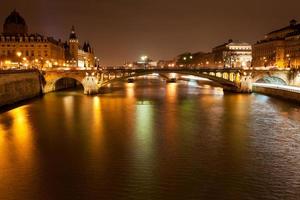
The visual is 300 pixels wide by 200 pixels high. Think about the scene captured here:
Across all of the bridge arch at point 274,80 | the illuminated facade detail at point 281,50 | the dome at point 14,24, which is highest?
the dome at point 14,24

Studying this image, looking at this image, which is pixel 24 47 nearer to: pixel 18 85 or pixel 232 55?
pixel 18 85

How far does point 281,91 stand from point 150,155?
30.6 meters

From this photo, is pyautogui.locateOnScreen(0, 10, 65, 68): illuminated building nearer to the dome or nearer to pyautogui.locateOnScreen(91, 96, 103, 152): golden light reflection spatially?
the dome

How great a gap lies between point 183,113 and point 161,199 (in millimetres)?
21107

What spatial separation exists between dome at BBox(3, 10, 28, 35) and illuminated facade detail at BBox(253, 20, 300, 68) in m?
57.8

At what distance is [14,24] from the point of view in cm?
9700

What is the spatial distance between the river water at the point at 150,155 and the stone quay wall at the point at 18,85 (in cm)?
544

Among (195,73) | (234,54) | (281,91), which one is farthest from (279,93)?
(234,54)

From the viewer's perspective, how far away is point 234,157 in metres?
19.6

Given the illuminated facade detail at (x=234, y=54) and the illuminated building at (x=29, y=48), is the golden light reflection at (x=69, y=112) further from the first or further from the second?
the illuminated facade detail at (x=234, y=54)

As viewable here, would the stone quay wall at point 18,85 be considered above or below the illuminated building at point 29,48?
below

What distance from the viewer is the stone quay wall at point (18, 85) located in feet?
129

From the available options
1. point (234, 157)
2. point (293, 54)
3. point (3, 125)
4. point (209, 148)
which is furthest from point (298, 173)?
point (293, 54)

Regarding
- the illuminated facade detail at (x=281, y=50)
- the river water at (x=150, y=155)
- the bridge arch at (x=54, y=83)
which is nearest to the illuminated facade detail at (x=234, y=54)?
the illuminated facade detail at (x=281, y=50)
